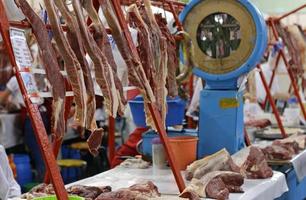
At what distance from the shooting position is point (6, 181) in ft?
8.27

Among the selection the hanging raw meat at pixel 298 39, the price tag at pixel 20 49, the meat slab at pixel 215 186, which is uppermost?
the price tag at pixel 20 49

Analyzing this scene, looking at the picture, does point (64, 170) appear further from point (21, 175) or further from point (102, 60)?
point (102, 60)

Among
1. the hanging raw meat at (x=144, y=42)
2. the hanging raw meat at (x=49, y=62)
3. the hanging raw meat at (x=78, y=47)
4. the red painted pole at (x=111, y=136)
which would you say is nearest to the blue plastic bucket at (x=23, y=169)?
the red painted pole at (x=111, y=136)

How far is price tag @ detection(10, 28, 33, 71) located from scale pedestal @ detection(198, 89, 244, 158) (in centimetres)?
181

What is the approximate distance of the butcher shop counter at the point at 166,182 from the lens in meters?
2.74

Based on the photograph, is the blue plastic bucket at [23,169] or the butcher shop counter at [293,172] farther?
the blue plastic bucket at [23,169]

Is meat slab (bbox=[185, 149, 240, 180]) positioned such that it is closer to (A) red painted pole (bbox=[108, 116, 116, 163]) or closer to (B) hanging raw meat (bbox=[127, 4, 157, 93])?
(B) hanging raw meat (bbox=[127, 4, 157, 93])

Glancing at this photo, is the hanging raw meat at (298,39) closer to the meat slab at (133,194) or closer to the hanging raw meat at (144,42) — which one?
the hanging raw meat at (144,42)

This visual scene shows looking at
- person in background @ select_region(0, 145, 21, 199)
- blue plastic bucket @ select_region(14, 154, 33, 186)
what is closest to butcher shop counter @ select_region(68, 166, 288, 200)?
person in background @ select_region(0, 145, 21, 199)

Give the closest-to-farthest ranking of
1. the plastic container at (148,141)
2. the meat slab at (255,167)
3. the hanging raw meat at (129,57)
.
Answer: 1. the hanging raw meat at (129,57)
2. the meat slab at (255,167)
3. the plastic container at (148,141)

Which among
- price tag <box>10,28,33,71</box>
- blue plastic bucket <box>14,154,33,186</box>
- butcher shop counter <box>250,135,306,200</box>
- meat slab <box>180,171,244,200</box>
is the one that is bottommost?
blue plastic bucket <box>14,154,33,186</box>

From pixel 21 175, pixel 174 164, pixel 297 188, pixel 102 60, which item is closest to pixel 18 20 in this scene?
pixel 102 60

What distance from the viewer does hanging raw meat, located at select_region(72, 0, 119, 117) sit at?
2.35 meters

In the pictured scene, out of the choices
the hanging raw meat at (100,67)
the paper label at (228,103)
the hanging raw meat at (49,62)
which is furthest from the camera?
the paper label at (228,103)
